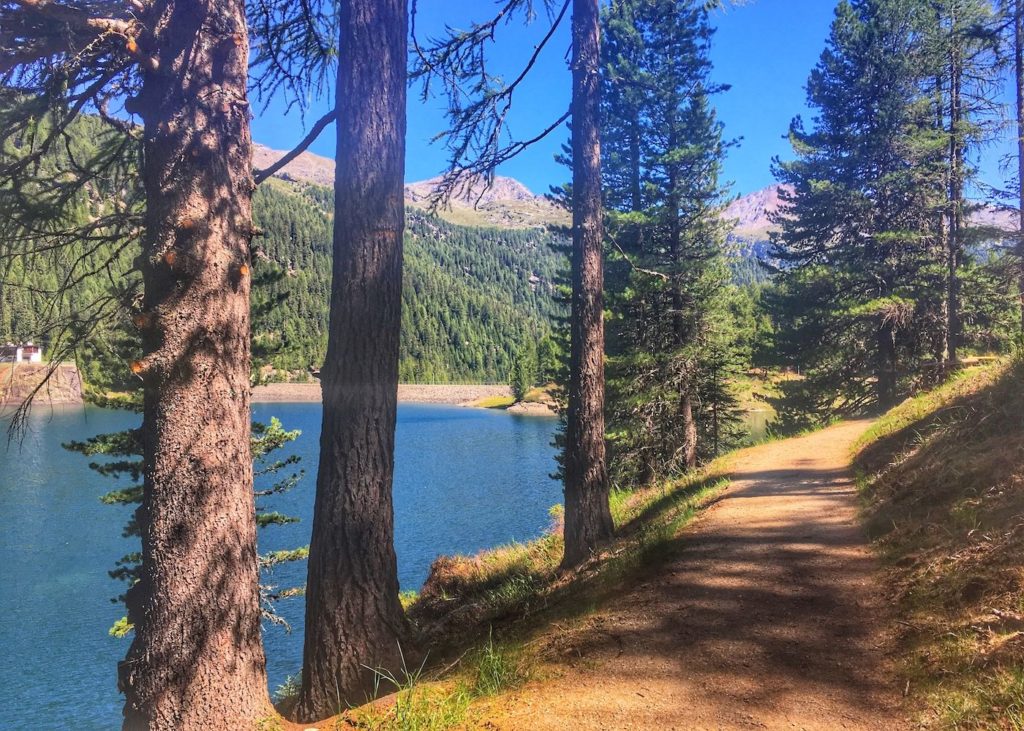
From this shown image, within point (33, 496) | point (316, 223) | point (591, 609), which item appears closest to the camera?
point (591, 609)

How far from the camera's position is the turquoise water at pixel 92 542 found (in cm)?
1165

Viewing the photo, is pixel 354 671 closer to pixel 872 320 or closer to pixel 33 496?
pixel 872 320

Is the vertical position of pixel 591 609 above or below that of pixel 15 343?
below

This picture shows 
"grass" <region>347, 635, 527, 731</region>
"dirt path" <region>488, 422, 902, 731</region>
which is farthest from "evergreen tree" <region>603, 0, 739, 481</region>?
"grass" <region>347, 635, 527, 731</region>

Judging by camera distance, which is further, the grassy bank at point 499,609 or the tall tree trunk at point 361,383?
the tall tree trunk at point 361,383

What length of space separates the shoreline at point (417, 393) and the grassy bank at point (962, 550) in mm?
91475

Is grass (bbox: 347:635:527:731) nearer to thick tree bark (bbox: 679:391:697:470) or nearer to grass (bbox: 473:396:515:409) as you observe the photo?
thick tree bark (bbox: 679:391:697:470)

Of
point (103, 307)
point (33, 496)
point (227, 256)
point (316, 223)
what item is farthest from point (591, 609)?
point (316, 223)

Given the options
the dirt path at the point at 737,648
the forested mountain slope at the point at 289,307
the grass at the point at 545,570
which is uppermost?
the forested mountain slope at the point at 289,307

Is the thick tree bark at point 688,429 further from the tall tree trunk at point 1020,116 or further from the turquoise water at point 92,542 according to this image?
the tall tree trunk at point 1020,116

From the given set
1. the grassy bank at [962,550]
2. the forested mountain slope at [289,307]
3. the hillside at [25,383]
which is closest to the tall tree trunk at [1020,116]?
the grassy bank at [962,550]

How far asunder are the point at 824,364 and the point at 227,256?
2065 centimetres

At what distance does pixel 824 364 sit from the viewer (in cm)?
2003

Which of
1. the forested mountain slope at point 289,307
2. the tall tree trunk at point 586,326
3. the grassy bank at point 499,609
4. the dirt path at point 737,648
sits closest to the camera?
the dirt path at point 737,648
